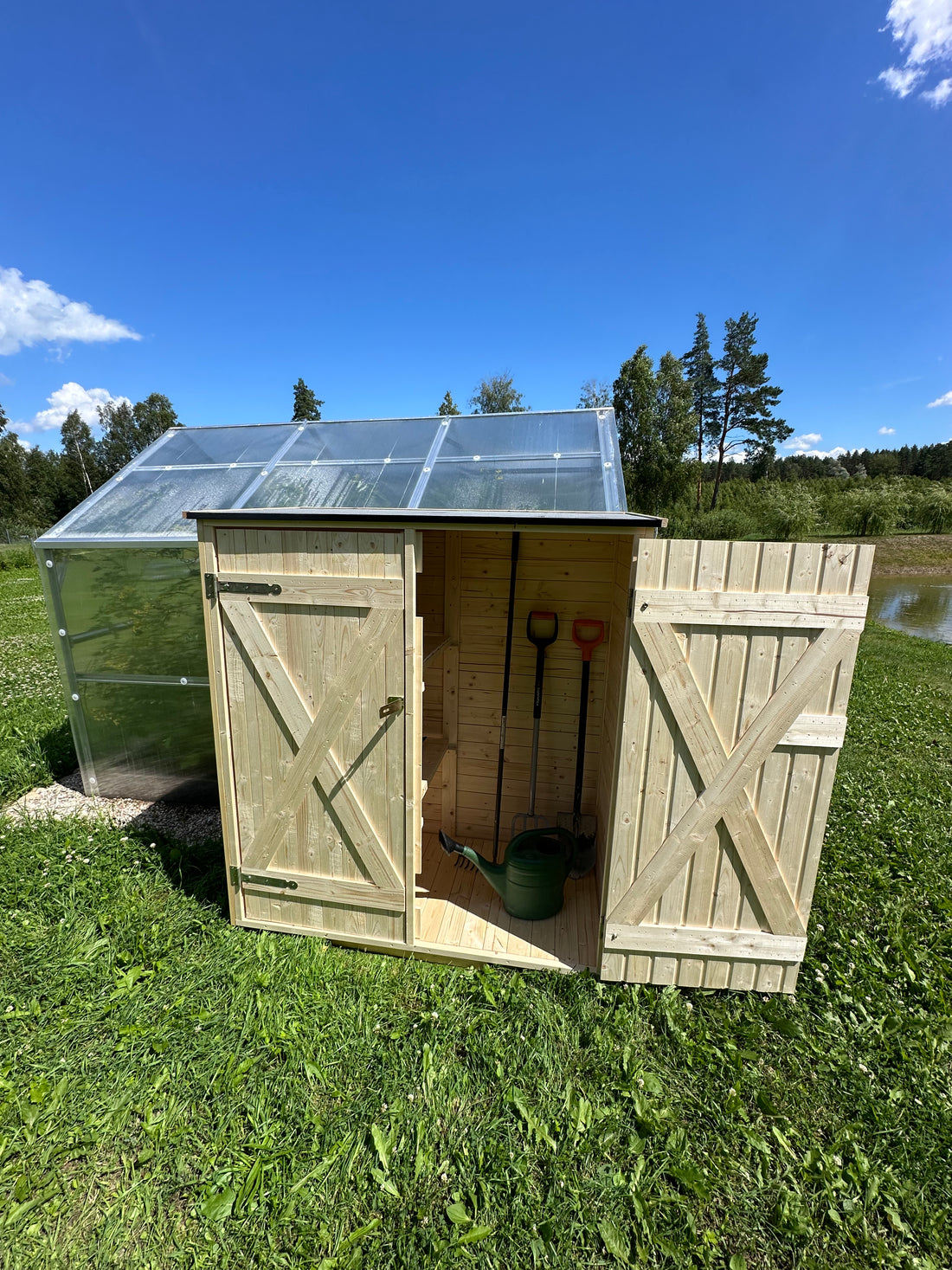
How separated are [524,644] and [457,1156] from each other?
9.54 ft

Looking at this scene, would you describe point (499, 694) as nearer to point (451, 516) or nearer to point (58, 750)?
point (451, 516)

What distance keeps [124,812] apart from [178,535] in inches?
103

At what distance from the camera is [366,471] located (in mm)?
3791

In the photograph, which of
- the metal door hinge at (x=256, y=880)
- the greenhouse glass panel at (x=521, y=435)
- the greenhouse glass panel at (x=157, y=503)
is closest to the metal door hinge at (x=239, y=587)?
the greenhouse glass panel at (x=157, y=503)

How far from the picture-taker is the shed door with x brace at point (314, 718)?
286 cm

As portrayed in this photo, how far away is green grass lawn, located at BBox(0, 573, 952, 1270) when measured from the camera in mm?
1998

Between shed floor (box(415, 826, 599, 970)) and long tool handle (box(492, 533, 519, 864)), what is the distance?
0.41m

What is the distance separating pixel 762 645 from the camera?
2.59 metres

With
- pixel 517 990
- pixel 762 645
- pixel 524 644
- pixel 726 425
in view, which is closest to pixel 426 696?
pixel 524 644

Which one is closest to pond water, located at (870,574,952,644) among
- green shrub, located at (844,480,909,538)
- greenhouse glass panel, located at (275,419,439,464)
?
green shrub, located at (844,480,909,538)

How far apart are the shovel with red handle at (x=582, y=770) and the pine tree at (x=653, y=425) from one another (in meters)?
24.9

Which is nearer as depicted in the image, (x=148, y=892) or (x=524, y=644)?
(x=148, y=892)

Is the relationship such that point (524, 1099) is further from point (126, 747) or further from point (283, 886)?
point (126, 747)

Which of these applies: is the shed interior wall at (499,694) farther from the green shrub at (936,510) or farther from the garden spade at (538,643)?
the green shrub at (936,510)
